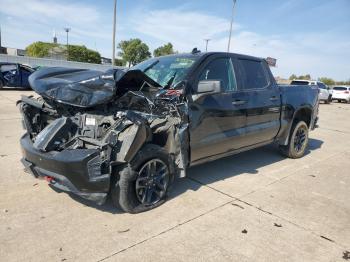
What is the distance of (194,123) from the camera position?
4227 millimetres

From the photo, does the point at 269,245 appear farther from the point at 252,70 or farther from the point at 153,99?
the point at 252,70

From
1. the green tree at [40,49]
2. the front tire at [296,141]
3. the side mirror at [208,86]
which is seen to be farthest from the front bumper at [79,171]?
the green tree at [40,49]

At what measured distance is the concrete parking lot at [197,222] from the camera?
3.16m

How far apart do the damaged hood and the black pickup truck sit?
11 millimetres

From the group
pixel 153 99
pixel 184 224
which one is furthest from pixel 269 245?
pixel 153 99

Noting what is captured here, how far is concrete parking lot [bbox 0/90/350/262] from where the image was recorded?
10.4 ft

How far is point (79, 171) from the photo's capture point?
11.1ft

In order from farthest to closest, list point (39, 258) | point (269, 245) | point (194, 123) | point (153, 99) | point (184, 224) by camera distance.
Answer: point (194, 123) → point (153, 99) → point (184, 224) → point (269, 245) → point (39, 258)

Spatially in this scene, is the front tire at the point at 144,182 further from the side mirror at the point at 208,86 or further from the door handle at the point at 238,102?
the door handle at the point at 238,102

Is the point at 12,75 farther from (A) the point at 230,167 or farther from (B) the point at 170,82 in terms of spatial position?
(B) the point at 170,82

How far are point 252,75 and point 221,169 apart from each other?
165cm

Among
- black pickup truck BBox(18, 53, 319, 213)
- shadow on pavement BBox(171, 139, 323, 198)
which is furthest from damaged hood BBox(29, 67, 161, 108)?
shadow on pavement BBox(171, 139, 323, 198)

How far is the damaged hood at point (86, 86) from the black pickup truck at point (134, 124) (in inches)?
0.4

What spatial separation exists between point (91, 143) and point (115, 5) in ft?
84.6
